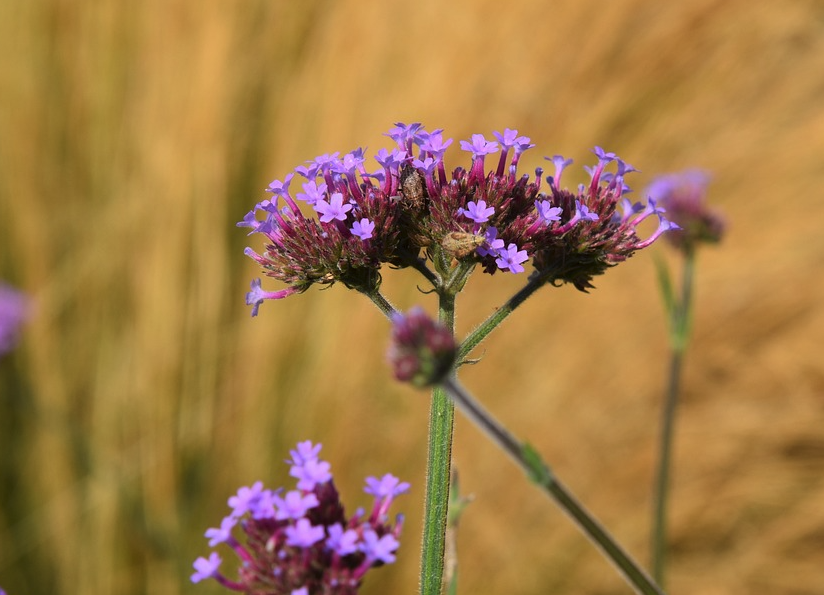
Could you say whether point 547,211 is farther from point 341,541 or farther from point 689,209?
point 689,209

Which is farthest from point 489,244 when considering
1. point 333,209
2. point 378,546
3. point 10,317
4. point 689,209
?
point 10,317

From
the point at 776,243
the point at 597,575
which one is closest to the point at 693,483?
the point at 597,575

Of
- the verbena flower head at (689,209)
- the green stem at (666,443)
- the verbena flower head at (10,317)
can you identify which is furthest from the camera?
the verbena flower head at (10,317)

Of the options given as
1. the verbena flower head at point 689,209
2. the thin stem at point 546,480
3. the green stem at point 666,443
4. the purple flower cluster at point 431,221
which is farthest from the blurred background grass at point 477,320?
the thin stem at point 546,480

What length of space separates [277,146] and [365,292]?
1549mm

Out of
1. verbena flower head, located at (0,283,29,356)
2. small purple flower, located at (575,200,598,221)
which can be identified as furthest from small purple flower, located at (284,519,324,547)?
verbena flower head, located at (0,283,29,356)

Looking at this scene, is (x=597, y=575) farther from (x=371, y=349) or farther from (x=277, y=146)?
(x=277, y=146)

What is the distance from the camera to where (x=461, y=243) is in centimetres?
69

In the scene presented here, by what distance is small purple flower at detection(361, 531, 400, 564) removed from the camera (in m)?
0.59

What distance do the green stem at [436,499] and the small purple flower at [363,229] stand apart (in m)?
0.13

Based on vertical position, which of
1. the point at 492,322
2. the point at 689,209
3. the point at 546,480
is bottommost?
the point at 546,480

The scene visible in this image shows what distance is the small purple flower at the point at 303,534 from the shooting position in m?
0.59

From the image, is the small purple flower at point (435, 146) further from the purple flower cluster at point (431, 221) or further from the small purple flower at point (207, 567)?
the small purple flower at point (207, 567)

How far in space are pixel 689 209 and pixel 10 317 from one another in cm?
145
